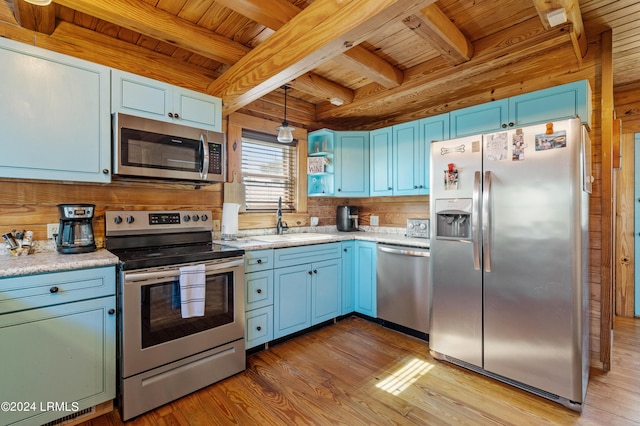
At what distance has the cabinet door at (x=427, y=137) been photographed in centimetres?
293

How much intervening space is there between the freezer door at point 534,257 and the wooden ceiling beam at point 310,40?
3.92ft

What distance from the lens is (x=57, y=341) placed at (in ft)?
5.24

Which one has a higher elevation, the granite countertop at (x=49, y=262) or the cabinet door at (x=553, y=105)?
the cabinet door at (x=553, y=105)

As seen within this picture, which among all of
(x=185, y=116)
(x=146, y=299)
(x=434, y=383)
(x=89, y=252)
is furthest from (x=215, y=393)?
(x=185, y=116)

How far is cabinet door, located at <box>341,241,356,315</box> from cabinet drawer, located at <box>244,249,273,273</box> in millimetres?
919

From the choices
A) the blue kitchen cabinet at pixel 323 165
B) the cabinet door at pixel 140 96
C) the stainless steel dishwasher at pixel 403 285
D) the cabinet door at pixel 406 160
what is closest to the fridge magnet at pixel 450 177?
the stainless steel dishwasher at pixel 403 285

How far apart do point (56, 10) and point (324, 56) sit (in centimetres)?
176

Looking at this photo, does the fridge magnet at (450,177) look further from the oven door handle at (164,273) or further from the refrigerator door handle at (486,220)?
the oven door handle at (164,273)

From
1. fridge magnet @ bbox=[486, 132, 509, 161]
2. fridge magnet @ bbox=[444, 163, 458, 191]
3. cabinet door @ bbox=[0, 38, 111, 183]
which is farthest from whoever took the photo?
fridge magnet @ bbox=[444, 163, 458, 191]

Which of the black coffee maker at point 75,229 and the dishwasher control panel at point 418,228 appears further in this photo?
the dishwasher control panel at point 418,228

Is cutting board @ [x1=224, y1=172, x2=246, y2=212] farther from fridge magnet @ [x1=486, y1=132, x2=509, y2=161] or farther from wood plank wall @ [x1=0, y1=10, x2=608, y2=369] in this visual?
fridge magnet @ [x1=486, y1=132, x2=509, y2=161]

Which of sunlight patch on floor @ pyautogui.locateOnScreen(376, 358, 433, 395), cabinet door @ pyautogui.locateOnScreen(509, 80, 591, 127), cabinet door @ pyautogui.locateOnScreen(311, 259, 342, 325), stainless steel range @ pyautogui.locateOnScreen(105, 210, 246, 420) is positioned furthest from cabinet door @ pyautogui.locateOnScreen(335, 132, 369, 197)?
sunlight patch on floor @ pyautogui.locateOnScreen(376, 358, 433, 395)

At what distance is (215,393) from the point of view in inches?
79.2

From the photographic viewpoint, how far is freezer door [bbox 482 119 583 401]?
1828mm
